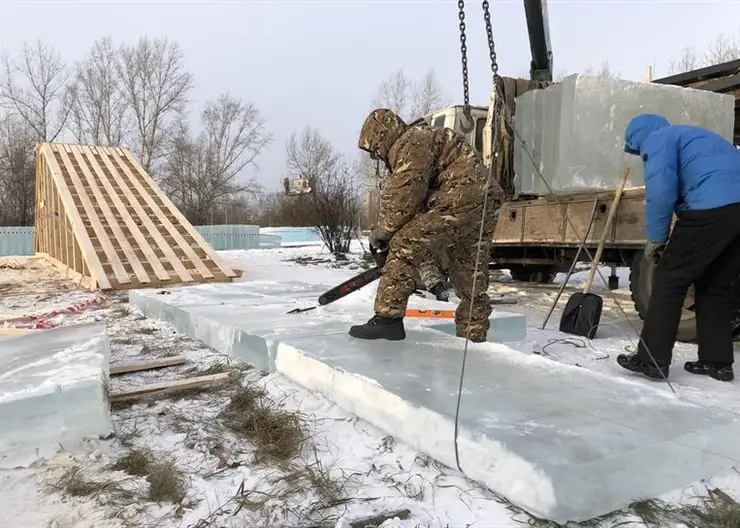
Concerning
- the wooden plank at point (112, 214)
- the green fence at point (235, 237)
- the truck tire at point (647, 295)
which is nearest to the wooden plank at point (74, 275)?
the wooden plank at point (112, 214)

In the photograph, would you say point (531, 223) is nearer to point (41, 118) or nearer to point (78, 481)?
point (78, 481)

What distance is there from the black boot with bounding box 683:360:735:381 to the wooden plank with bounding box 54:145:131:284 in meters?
6.96

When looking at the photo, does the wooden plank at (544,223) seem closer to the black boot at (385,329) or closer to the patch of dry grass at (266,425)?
the black boot at (385,329)

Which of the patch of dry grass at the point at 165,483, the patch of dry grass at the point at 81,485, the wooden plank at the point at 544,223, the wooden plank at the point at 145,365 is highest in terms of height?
the wooden plank at the point at 544,223

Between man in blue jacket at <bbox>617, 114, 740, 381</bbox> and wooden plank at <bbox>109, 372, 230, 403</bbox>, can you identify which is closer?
wooden plank at <bbox>109, 372, 230, 403</bbox>

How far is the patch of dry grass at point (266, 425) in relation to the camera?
2135mm

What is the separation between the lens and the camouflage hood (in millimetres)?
3125

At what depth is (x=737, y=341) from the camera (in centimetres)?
427

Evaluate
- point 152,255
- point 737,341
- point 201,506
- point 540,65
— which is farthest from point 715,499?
point 152,255

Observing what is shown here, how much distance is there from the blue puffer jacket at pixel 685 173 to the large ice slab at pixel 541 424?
1150 millimetres

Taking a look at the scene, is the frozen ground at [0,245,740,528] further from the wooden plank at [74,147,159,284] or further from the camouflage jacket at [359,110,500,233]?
the wooden plank at [74,147,159,284]

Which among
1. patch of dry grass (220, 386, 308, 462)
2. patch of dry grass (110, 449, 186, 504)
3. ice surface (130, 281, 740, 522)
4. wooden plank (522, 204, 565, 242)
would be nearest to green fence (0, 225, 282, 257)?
wooden plank (522, 204, 565, 242)

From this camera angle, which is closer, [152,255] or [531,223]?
[531,223]

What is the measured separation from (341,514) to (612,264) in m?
4.44
